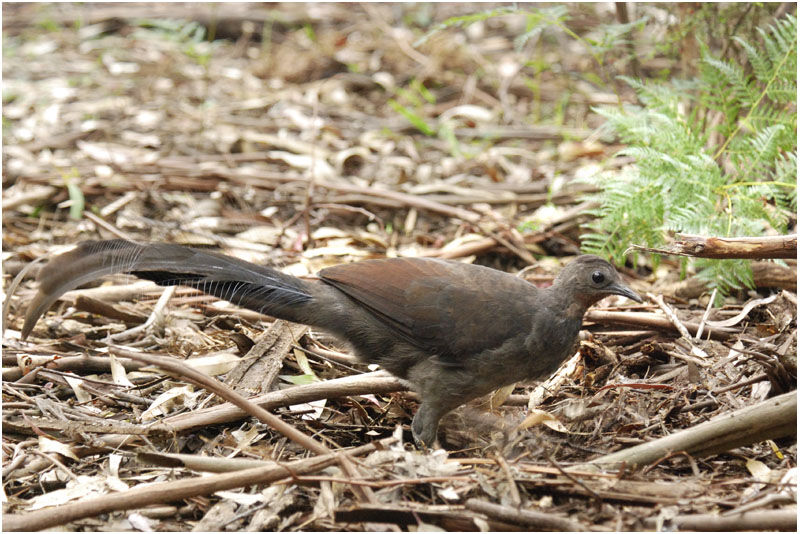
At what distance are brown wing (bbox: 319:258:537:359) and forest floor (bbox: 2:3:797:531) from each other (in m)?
0.34

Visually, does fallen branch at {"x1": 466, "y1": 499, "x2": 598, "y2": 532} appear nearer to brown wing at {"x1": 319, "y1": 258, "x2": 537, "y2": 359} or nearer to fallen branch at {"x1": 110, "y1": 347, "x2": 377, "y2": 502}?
fallen branch at {"x1": 110, "y1": 347, "x2": 377, "y2": 502}

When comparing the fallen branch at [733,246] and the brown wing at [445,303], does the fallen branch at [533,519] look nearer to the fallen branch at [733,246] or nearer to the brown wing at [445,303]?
the brown wing at [445,303]

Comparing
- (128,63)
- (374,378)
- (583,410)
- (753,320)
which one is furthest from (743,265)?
(128,63)

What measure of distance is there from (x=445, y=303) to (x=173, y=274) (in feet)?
3.88

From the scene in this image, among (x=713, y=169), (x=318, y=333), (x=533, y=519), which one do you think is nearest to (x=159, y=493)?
(x=533, y=519)

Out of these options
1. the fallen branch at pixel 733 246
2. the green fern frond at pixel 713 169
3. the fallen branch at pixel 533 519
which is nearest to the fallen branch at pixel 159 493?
the fallen branch at pixel 533 519

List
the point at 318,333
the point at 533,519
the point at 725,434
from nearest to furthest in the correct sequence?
the point at 533,519 → the point at 725,434 → the point at 318,333

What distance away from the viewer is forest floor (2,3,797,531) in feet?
9.62

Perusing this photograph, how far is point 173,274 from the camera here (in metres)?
3.59

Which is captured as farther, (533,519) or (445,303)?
(445,303)

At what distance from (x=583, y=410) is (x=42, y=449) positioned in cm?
218

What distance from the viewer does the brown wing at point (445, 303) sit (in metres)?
3.62

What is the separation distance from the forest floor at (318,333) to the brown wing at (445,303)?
34cm

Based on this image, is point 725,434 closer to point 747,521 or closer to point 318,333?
point 747,521
